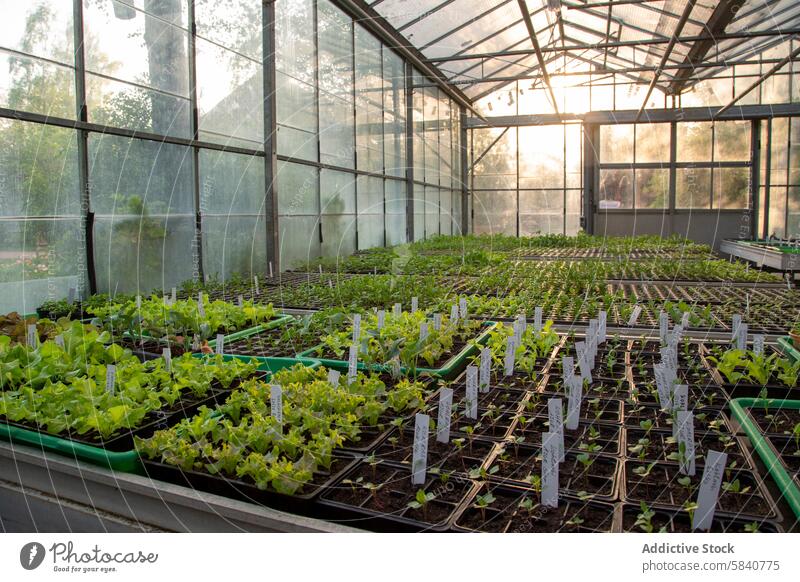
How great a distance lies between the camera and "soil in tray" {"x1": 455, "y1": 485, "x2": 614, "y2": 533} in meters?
2.21

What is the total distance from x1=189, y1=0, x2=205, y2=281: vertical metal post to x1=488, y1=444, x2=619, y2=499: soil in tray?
257 inches

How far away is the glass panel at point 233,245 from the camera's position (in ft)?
29.3

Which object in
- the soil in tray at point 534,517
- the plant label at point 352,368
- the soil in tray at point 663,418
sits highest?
the plant label at point 352,368

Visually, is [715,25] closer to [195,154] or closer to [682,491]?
[195,154]

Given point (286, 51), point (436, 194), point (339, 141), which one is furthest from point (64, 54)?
point (436, 194)

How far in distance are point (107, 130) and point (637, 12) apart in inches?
426

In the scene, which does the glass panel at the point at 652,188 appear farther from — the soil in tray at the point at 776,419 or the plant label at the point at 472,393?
the plant label at the point at 472,393

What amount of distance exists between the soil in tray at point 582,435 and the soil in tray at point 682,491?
0.20m

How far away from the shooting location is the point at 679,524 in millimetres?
2236

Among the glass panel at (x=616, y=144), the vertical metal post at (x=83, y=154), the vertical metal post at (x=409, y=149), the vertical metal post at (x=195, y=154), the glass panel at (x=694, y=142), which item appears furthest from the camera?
the glass panel at (x=616, y=144)

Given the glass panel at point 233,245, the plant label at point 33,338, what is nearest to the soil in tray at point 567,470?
the plant label at point 33,338

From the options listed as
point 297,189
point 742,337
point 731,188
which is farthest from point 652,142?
point 742,337

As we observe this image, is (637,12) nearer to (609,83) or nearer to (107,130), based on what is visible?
(609,83)

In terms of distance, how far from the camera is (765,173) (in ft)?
65.3
